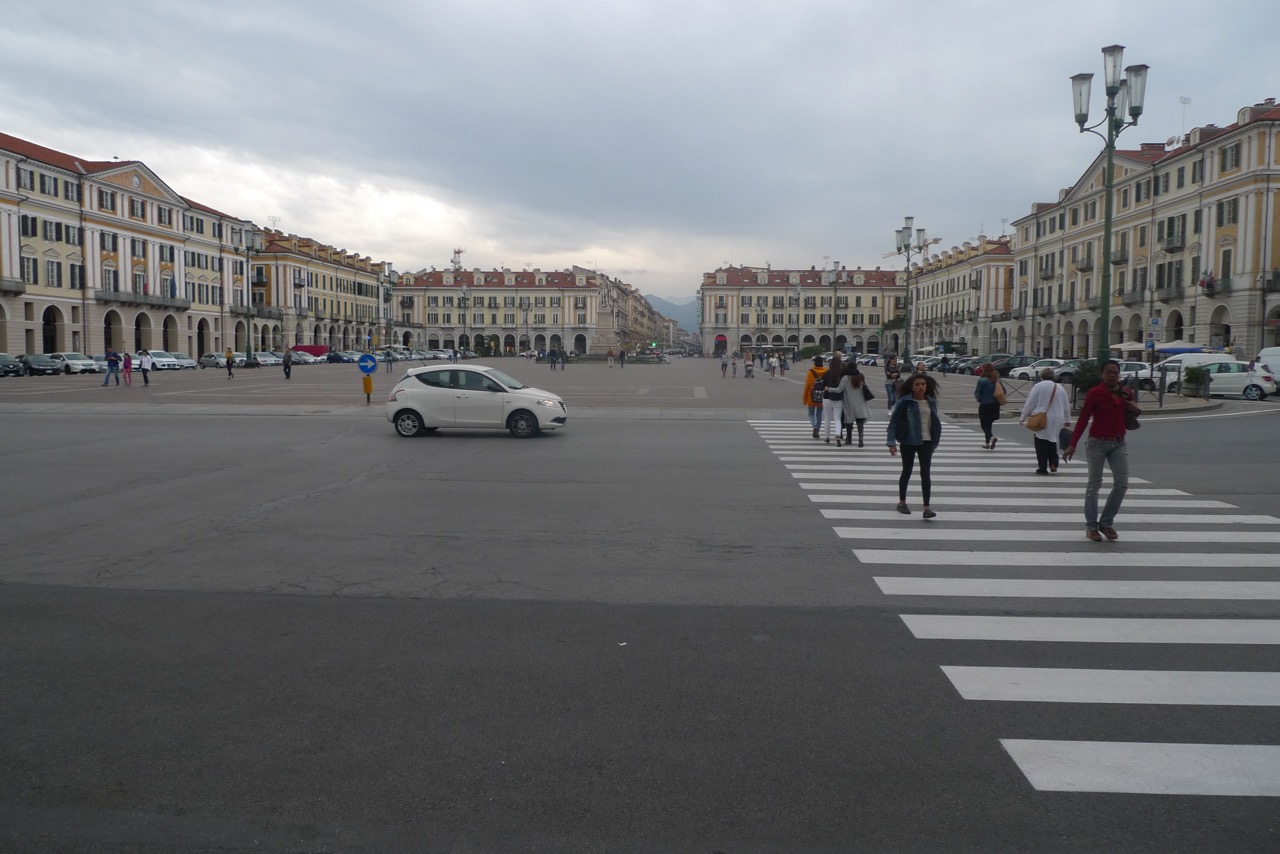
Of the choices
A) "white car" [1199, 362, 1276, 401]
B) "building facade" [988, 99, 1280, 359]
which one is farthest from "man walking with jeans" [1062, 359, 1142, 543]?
"building facade" [988, 99, 1280, 359]

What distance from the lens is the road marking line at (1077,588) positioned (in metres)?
6.98

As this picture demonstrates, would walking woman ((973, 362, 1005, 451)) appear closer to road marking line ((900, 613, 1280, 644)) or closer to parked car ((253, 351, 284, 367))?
road marking line ((900, 613, 1280, 644))

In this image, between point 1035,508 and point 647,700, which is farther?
point 1035,508

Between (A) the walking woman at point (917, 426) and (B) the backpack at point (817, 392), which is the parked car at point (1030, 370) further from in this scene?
(A) the walking woman at point (917, 426)

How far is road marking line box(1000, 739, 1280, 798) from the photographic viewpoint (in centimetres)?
395

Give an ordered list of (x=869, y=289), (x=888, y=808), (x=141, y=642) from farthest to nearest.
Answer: (x=869, y=289) < (x=141, y=642) < (x=888, y=808)

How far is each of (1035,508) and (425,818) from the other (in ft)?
29.5

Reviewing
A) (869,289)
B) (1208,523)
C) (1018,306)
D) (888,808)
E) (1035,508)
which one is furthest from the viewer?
(869,289)

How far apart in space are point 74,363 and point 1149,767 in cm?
6447

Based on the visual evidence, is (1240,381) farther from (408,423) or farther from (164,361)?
(164,361)

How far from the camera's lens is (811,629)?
6.11 metres

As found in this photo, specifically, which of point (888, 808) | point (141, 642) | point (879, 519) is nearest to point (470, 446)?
point (879, 519)

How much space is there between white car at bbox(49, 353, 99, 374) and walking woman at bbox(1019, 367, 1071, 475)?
58877 millimetres

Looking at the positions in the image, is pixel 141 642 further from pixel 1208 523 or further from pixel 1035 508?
pixel 1208 523
